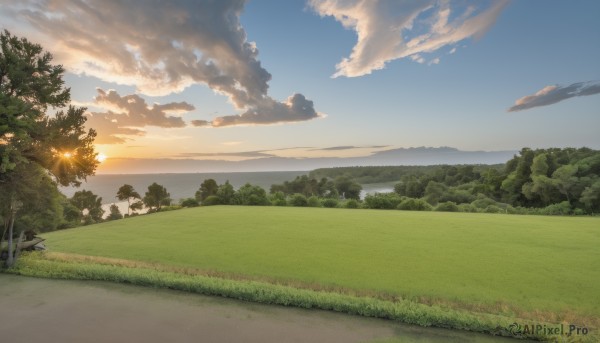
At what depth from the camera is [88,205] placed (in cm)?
4397

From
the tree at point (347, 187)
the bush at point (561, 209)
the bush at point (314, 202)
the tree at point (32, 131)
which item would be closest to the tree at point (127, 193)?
the bush at point (314, 202)

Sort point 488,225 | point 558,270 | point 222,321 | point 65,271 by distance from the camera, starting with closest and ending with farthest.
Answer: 1. point 222,321
2. point 65,271
3. point 558,270
4. point 488,225

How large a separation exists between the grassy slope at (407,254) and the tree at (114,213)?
132ft

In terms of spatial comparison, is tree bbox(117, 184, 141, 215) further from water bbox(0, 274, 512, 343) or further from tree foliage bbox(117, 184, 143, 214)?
water bbox(0, 274, 512, 343)

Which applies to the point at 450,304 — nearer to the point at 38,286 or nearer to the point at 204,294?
the point at 204,294

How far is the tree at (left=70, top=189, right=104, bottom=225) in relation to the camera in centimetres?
4272

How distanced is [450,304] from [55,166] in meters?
12.2

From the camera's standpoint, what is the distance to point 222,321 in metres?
4.71

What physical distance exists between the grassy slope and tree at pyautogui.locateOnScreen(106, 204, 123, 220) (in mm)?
40103

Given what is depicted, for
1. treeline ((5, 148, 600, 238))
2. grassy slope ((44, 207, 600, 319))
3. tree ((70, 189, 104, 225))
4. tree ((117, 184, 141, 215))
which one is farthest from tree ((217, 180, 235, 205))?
tree ((70, 189, 104, 225))

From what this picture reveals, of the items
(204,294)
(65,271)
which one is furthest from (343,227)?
(65,271)

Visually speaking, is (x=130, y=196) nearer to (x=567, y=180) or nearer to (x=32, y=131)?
(x=32, y=131)

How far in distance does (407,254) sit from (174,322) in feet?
23.7

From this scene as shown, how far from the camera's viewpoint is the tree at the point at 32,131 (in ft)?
25.2
